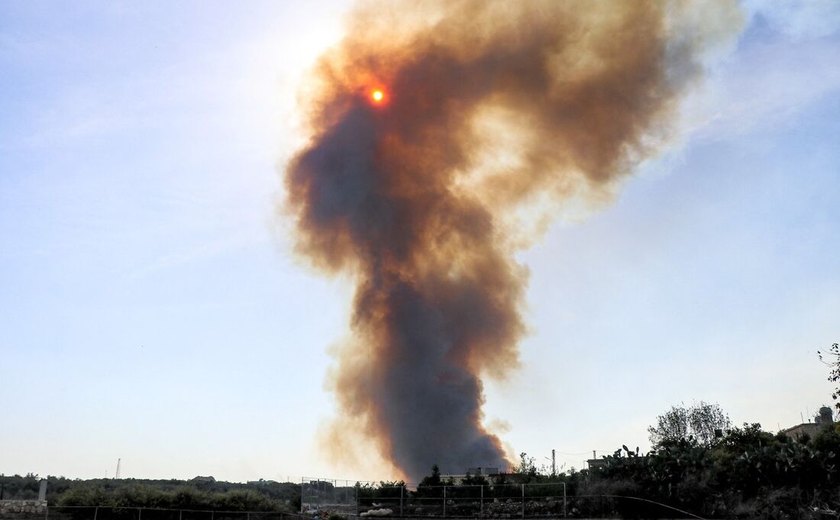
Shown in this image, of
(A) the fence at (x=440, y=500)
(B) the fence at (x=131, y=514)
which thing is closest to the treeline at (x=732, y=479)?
(A) the fence at (x=440, y=500)

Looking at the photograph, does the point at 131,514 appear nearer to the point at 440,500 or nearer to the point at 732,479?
the point at 440,500

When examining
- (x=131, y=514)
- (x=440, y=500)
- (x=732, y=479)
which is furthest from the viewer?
(x=440, y=500)

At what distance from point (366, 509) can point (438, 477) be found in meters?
7.74

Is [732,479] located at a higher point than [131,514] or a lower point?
higher

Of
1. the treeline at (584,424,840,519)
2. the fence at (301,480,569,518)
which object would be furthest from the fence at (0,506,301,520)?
the treeline at (584,424,840,519)

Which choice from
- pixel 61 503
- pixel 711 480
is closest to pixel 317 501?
pixel 61 503

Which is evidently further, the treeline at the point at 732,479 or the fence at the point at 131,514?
the fence at the point at 131,514

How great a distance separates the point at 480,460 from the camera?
65.3 m

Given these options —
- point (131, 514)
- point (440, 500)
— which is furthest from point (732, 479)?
point (131, 514)

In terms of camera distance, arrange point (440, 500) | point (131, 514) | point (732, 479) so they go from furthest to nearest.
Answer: point (440, 500) < point (131, 514) < point (732, 479)

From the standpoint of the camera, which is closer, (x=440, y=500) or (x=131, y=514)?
(x=131, y=514)

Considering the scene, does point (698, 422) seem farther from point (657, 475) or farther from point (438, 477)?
point (657, 475)

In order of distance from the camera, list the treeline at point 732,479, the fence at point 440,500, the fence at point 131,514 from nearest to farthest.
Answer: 1. the treeline at point 732,479
2. the fence at point 131,514
3. the fence at point 440,500

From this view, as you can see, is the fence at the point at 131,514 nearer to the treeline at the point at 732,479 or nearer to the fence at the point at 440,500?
the fence at the point at 440,500
